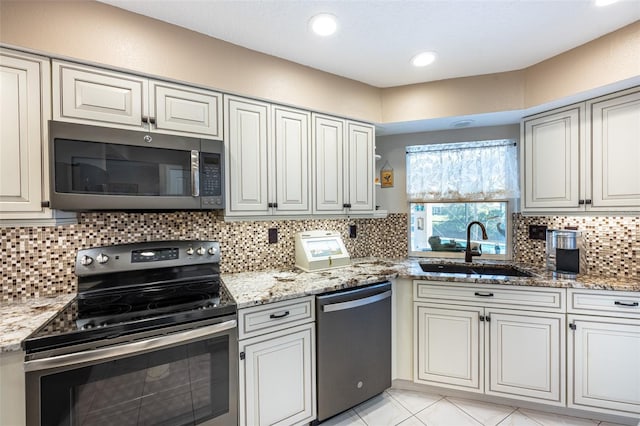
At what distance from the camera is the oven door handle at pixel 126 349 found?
109cm

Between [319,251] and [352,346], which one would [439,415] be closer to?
[352,346]

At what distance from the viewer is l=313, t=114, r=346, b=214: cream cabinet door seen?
89.0 inches

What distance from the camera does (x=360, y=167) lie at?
2502 millimetres

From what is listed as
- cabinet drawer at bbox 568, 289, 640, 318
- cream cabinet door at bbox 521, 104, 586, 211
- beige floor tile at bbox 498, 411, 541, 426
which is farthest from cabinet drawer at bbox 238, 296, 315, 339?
cream cabinet door at bbox 521, 104, 586, 211

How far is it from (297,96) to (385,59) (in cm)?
71

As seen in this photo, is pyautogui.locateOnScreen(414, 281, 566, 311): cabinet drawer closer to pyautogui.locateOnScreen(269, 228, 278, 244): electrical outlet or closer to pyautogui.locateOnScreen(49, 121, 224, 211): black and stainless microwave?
pyautogui.locateOnScreen(269, 228, 278, 244): electrical outlet

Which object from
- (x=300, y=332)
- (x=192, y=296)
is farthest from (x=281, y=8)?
(x=300, y=332)

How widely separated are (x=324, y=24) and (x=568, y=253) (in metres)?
2.39

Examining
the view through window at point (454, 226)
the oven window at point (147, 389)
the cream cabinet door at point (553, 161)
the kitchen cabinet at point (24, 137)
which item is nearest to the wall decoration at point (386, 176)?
the view through window at point (454, 226)

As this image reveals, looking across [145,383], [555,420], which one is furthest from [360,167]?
[555,420]

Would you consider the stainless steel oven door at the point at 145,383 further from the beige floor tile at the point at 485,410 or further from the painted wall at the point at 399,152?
the painted wall at the point at 399,152

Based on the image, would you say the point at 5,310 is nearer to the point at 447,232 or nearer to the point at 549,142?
the point at 447,232

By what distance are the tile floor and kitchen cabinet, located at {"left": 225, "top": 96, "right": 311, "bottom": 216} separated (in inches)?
58.6

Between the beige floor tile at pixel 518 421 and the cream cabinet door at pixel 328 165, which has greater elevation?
the cream cabinet door at pixel 328 165
